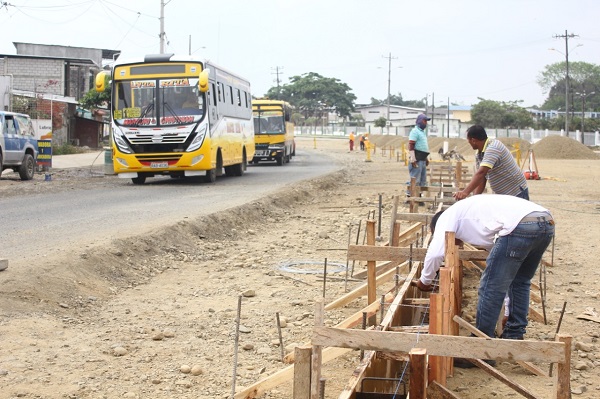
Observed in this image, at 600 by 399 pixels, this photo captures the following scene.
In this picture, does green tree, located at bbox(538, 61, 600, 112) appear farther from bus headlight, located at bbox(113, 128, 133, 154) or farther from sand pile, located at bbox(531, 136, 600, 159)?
bus headlight, located at bbox(113, 128, 133, 154)

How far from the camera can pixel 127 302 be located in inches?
329

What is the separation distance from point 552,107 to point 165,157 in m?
107

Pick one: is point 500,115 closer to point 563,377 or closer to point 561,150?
point 561,150

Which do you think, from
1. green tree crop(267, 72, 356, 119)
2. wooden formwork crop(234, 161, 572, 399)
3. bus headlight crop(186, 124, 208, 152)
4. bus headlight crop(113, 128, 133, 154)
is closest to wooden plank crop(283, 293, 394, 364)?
wooden formwork crop(234, 161, 572, 399)

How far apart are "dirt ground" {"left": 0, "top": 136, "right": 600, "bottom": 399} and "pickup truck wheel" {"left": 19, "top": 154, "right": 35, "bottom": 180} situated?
11067 mm

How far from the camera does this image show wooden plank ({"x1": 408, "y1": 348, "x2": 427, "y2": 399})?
13.4 feet

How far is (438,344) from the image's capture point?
443 centimetres

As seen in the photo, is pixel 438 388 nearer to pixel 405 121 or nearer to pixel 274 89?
pixel 405 121

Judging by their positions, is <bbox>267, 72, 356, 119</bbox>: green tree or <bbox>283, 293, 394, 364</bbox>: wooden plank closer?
<bbox>283, 293, 394, 364</bbox>: wooden plank

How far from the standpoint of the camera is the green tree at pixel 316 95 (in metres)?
122

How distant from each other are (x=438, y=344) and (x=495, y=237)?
1.80m

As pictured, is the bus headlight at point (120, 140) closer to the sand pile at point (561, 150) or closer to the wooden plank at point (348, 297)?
the wooden plank at point (348, 297)

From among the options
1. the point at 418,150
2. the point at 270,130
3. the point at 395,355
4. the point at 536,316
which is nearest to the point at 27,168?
the point at 418,150

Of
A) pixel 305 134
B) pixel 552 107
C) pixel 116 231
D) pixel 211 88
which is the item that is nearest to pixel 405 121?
pixel 305 134
